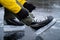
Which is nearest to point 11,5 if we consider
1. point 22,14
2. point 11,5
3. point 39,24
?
point 11,5

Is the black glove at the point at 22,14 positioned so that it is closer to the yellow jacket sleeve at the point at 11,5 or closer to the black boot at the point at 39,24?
the yellow jacket sleeve at the point at 11,5

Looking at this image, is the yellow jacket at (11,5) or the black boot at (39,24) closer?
the yellow jacket at (11,5)

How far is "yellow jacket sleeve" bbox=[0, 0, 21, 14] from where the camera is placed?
423 cm

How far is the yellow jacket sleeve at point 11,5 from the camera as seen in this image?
423 cm

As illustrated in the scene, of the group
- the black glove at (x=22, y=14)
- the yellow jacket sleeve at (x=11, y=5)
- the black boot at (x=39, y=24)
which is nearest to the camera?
the yellow jacket sleeve at (x=11, y=5)

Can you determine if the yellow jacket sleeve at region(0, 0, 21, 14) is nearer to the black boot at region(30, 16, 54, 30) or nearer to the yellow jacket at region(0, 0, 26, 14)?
the yellow jacket at region(0, 0, 26, 14)

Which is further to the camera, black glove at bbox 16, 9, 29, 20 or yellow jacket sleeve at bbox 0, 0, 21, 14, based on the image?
black glove at bbox 16, 9, 29, 20

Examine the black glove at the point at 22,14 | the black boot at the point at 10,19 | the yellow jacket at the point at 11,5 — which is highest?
the yellow jacket at the point at 11,5

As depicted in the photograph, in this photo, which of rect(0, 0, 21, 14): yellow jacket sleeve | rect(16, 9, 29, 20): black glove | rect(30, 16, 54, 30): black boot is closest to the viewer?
rect(0, 0, 21, 14): yellow jacket sleeve

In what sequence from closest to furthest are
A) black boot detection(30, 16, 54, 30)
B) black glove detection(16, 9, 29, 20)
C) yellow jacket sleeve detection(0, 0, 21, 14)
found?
yellow jacket sleeve detection(0, 0, 21, 14), black glove detection(16, 9, 29, 20), black boot detection(30, 16, 54, 30)

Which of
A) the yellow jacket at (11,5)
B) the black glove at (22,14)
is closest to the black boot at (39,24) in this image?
the black glove at (22,14)

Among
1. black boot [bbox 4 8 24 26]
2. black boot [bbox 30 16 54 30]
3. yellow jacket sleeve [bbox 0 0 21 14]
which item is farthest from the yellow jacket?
black boot [bbox 30 16 54 30]

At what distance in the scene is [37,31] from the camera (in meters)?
4.52

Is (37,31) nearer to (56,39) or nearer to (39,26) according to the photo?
(39,26)
